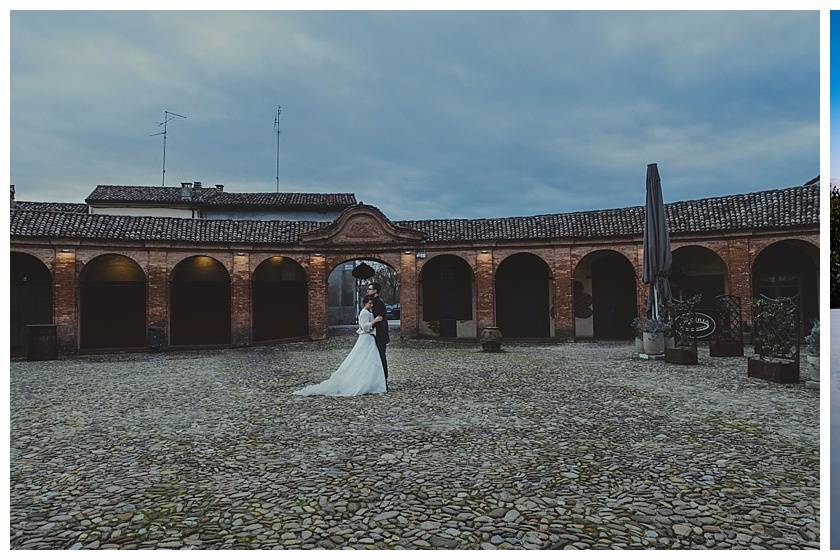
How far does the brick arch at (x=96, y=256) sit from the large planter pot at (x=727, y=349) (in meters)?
17.5

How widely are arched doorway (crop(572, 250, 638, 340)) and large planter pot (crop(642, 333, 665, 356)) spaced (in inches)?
302

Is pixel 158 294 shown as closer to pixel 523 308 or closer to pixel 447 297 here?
pixel 447 297

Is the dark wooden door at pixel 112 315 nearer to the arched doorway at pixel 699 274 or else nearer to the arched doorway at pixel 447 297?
the arched doorway at pixel 447 297

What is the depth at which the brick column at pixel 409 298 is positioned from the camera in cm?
1986

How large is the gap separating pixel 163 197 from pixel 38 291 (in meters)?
11.0

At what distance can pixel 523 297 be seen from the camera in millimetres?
21328

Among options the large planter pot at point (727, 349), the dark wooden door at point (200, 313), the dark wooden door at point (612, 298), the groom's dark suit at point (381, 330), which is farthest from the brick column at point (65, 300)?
the large planter pot at point (727, 349)

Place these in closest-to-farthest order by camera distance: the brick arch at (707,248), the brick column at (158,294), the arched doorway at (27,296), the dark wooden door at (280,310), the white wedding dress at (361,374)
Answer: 1. the white wedding dress at (361,374)
2. the brick arch at (707,248)
3. the brick column at (158,294)
4. the arched doorway at (27,296)
5. the dark wooden door at (280,310)

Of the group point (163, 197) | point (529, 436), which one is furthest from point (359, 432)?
point (163, 197)

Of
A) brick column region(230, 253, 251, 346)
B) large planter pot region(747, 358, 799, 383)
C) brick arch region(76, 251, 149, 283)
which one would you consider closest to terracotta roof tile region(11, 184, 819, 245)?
brick arch region(76, 251, 149, 283)

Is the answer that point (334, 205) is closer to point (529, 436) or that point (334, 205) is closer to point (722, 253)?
point (722, 253)

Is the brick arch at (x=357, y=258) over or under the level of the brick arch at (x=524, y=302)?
over

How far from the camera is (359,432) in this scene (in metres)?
6.06

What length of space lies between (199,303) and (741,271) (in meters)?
19.0
